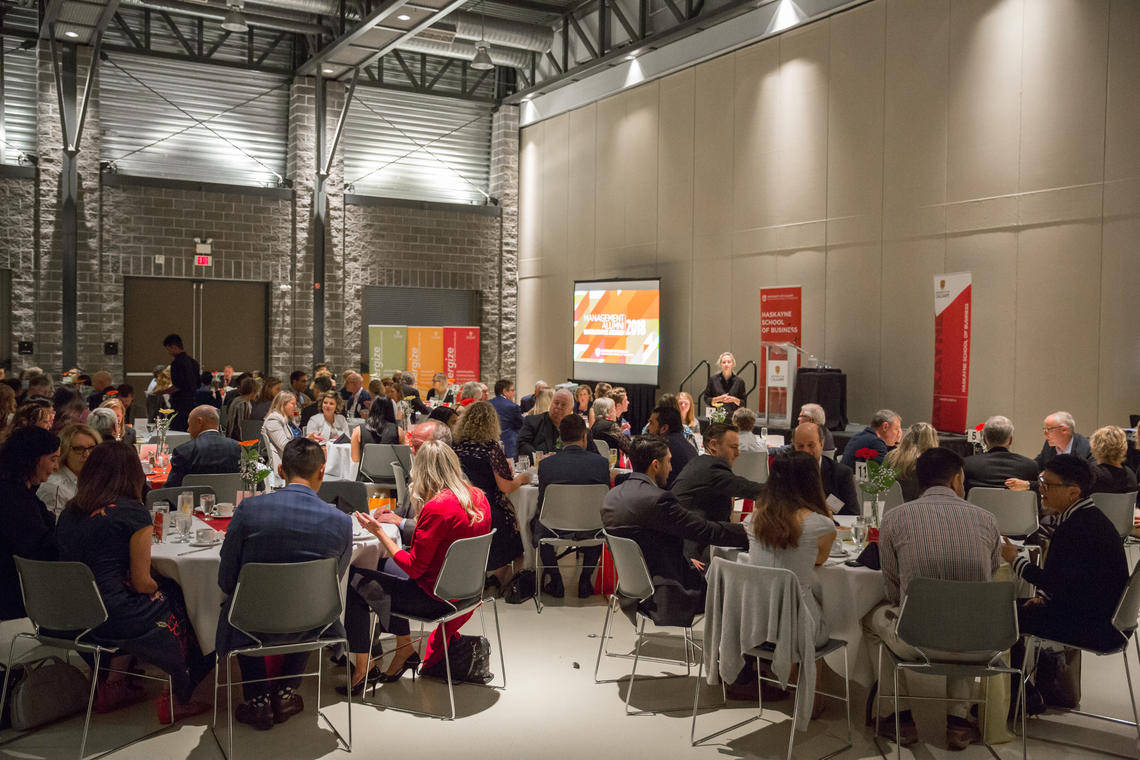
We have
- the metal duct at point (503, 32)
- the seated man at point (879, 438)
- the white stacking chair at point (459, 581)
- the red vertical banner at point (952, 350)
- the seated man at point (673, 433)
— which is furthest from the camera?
the metal duct at point (503, 32)

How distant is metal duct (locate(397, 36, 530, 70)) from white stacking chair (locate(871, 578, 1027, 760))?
11605mm

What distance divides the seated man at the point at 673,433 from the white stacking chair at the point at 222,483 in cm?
269

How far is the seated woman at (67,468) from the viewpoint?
4.87 m

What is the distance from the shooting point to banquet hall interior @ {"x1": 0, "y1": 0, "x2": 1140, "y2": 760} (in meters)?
4.12

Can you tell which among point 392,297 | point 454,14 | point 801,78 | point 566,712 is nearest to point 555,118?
point 454,14

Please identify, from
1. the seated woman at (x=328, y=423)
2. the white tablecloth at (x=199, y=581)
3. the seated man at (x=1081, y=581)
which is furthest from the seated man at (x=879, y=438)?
the seated woman at (x=328, y=423)

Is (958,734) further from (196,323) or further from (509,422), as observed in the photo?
(196,323)

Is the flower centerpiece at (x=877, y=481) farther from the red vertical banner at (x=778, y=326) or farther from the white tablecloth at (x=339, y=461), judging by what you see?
the red vertical banner at (x=778, y=326)

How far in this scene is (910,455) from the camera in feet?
18.8

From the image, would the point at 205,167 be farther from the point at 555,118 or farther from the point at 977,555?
the point at 977,555

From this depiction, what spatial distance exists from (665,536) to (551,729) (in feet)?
3.46

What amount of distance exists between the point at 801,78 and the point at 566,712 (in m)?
9.17

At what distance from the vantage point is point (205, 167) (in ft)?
49.0

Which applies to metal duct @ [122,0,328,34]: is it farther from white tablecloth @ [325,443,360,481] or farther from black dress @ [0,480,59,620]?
black dress @ [0,480,59,620]
